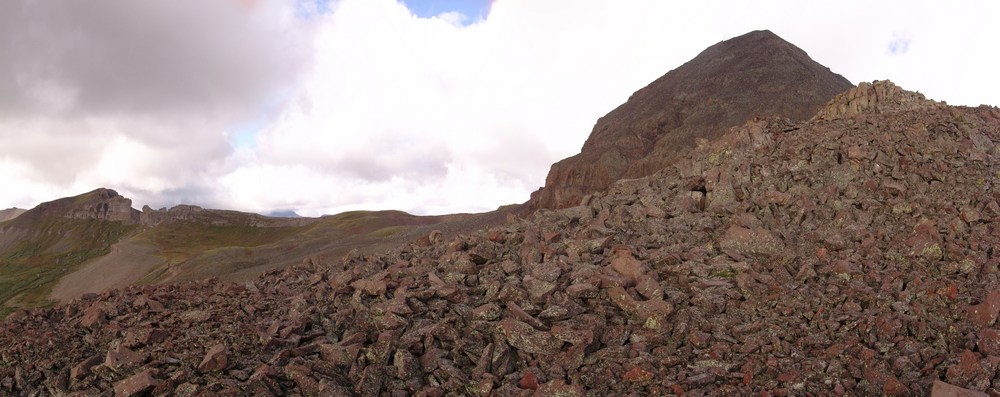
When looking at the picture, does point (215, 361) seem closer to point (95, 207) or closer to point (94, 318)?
point (94, 318)

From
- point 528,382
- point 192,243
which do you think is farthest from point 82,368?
point 192,243

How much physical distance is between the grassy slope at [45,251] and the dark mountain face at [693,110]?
8033 centimetres

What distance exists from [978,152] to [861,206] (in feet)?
25.7

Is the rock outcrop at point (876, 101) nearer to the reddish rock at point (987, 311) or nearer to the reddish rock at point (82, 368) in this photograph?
the reddish rock at point (987, 311)

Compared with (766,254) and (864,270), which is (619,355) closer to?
(766,254)

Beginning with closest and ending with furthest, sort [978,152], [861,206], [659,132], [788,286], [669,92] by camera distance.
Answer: [788,286] → [861,206] → [978,152] → [659,132] → [669,92]

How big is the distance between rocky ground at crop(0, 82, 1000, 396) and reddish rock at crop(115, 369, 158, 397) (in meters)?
0.03

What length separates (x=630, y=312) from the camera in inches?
465

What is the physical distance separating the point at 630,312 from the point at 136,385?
10.1 metres

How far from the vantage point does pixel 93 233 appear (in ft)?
422

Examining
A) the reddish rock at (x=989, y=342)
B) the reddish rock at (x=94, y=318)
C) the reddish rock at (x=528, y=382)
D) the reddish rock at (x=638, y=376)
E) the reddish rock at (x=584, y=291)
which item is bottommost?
the reddish rock at (x=989, y=342)

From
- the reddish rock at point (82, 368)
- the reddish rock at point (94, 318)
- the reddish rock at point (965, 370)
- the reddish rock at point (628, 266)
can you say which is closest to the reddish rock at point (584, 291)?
the reddish rock at point (628, 266)

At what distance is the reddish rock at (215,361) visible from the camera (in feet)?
33.0

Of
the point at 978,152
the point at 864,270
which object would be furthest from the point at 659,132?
the point at 864,270
